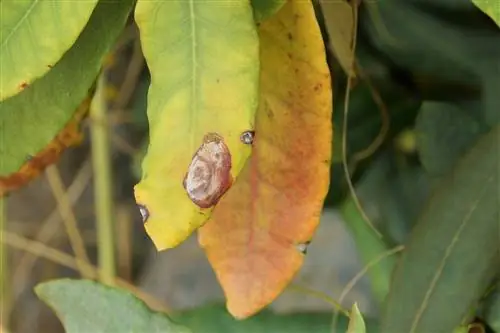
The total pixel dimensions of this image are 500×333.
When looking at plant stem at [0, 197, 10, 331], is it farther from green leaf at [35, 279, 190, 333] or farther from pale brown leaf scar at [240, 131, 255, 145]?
pale brown leaf scar at [240, 131, 255, 145]

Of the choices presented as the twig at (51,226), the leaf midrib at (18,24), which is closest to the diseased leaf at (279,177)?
the leaf midrib at (18,24)

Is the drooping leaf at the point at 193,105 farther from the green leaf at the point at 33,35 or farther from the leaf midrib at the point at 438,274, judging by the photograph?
the leaf midrib at the point at 438,274

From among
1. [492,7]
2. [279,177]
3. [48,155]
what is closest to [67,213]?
[48,155]

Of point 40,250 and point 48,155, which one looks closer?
point 48,155

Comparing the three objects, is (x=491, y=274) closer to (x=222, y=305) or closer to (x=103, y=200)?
(x=222, y=305)

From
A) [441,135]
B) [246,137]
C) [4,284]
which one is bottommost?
[4,284]

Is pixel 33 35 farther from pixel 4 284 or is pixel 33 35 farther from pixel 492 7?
pixel 4 284

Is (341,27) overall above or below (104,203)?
above
